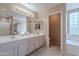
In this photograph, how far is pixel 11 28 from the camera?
1780 mm

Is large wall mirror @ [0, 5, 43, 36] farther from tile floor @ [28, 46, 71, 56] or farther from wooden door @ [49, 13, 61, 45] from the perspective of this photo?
tile floor @ [28, 46, 71, 56]

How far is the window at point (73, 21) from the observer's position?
1.77 meters

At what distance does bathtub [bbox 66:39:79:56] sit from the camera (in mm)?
1826

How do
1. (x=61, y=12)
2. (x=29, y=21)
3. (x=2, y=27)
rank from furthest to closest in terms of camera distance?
(x=29, y=21)
(x=61, y=12)
(x=2, y=27)

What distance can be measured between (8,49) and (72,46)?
140cm

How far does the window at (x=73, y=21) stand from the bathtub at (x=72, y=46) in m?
0.21

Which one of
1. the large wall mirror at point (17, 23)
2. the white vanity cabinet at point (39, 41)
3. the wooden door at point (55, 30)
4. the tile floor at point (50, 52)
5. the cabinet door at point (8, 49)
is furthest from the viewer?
the white vanity cabinet at point (39, 41)

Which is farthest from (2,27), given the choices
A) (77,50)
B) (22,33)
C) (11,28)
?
(77,50)

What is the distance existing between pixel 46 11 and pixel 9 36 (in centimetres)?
104

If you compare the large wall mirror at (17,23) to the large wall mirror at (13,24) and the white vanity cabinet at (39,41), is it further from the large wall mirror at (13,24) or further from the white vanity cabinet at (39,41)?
the white vanity cabinet at (39,41)

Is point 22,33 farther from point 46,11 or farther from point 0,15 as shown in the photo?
point 46,11

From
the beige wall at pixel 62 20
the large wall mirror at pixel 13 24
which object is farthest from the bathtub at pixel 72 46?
the large wall mirror at pixel 13 24

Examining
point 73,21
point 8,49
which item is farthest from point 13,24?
point 73,21

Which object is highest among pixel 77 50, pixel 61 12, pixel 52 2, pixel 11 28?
pixel 52 2
